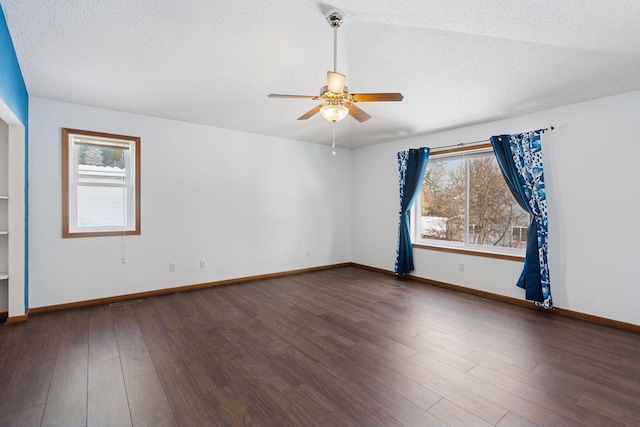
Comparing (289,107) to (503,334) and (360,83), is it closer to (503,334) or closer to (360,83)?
(360,83)

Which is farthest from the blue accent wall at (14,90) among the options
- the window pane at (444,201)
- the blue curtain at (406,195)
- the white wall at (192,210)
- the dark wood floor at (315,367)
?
the window pane at (444,201)

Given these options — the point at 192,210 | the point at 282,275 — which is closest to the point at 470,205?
the point at 282,275

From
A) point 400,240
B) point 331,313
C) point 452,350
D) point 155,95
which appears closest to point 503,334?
point 452,350

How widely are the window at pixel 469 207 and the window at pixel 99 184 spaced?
14.6 ft

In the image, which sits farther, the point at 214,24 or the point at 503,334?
the point at 503,334

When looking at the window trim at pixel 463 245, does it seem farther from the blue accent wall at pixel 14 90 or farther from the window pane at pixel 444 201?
the blue accent wall at pixel 14 90

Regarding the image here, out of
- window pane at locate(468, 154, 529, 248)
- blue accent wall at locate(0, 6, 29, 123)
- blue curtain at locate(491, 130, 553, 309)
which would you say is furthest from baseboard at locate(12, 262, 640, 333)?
blue accent wall at locate(0, 6, 29, 123)

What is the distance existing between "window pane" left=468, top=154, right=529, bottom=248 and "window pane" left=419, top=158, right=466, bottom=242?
164mm

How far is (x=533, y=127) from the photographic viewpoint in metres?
3.71

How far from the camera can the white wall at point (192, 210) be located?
3.47 meters

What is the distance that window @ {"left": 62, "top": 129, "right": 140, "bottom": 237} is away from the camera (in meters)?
3.60

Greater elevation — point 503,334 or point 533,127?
point 533,127

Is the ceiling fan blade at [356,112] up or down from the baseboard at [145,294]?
up

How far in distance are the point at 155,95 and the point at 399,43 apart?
2697 mm
